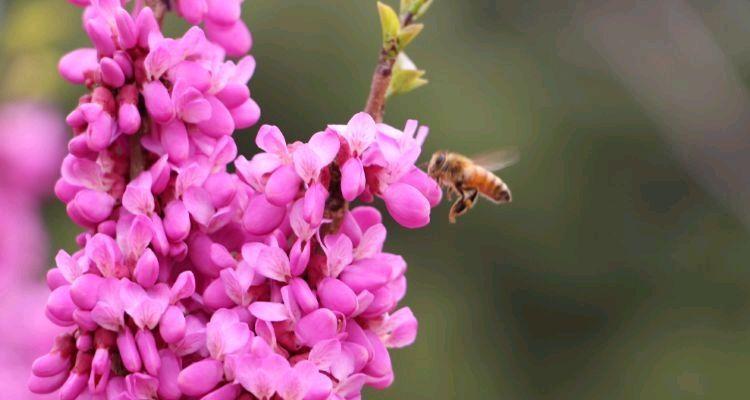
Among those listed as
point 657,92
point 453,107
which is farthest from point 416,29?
point 453,107

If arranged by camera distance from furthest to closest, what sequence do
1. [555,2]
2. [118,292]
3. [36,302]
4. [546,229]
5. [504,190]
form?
[546,229]
[555,2]
[36,302]
[504,190]
[118,292]

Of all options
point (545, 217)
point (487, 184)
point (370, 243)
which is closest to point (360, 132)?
point (370, 243)

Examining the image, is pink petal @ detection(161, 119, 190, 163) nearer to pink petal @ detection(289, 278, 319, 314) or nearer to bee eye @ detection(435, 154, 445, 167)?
pink petal @ detection(289, 278, 319, 314)

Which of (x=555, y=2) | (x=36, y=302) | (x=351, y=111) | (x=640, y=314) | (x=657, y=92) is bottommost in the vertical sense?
(x=640, y=314)

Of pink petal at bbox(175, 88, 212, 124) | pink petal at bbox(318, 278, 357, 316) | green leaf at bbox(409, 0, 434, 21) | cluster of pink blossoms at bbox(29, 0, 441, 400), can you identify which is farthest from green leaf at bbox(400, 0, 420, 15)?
pink petal at bbox(318, 278, 357, 316)

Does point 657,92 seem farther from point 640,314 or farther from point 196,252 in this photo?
point 196,252

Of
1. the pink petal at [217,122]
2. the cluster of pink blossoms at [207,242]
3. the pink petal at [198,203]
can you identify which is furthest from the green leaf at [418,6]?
the pink petal at [198,203]

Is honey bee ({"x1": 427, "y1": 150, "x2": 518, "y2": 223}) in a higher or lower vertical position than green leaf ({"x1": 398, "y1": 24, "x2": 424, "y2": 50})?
lower
